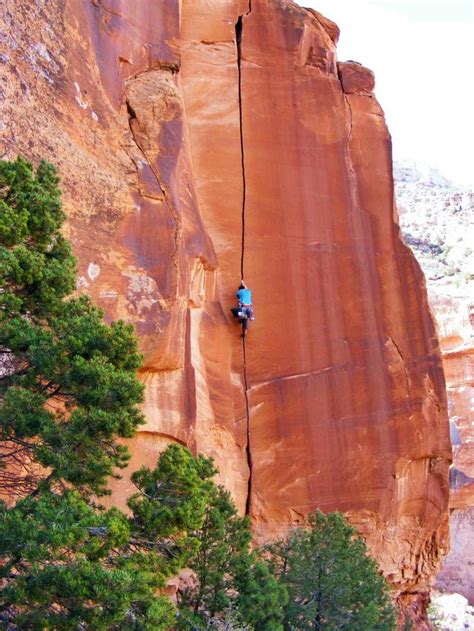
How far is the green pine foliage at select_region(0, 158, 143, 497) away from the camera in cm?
950

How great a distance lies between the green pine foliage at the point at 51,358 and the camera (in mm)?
9500

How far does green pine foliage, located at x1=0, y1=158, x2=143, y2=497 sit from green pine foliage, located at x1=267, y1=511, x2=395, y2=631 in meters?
6.58

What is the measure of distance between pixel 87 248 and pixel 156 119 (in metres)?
4.14

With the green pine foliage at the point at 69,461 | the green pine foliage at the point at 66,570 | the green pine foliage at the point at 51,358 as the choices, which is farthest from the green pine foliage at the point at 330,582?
the green pine foliage at the point at 51,358

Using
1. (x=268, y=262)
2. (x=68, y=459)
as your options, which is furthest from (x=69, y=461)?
(x=268, y=262)

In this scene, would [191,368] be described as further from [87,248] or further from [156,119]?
[156,119]

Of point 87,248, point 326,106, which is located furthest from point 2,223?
point 326,106

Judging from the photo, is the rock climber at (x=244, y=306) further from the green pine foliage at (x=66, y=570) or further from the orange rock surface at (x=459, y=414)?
the orange rock surface at (x=459, y=414)

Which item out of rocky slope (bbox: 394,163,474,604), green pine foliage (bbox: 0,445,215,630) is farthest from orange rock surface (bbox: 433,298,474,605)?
green pine foliage (bbox: 0,445,215,630)

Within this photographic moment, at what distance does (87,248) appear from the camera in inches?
595

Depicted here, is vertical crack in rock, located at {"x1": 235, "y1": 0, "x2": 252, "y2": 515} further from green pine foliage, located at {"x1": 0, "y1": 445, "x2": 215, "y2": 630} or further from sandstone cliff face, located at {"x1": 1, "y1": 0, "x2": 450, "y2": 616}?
green pine foliage, located at {"x1": 0, "y1": 445, "x2": 215, "y2": 630}

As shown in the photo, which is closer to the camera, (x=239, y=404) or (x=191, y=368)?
(x=191, y=368)

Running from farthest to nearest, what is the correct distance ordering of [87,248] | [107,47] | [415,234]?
[415,234] < [107,47] < [87,248]

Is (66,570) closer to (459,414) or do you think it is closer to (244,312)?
(244,312)
